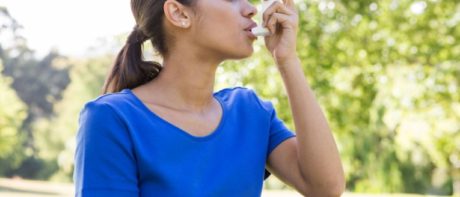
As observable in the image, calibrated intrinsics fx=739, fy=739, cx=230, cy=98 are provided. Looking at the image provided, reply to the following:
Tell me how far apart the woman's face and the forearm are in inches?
5.3

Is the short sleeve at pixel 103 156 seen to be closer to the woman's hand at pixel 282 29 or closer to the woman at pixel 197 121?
the woman at pixel 197 121

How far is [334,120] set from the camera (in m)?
9.48


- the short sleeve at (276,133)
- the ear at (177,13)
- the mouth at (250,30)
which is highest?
the ear at (177,13)

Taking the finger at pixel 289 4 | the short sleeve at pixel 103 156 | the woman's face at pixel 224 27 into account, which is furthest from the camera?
the finger at pixel 289 4

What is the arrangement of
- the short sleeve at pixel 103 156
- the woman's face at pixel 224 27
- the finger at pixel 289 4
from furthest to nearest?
1. the finger at pixel 289 4
2. the woman's face at pixel 224 27
3. the short sleeve at pixel 103 156

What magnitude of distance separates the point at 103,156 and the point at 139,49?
325 mm

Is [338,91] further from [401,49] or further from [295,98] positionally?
[295,98]

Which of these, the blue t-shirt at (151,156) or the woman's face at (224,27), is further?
the woman's face at (224,27)

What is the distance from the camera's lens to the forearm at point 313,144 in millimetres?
1435

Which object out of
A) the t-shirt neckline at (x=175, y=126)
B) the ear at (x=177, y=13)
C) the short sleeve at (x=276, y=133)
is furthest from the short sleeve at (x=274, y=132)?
the ear at (x=177, y=13)

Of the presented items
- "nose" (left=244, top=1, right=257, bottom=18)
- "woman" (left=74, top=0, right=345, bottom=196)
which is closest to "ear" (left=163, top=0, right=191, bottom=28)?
"woman" (left=74, top=0, right=345, bottom=196)

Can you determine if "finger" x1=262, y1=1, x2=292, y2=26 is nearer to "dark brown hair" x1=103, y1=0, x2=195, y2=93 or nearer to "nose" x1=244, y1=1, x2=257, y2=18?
"nose" x1=244, y1=1, x2=257, y2=18

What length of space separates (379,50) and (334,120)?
3.50 feet

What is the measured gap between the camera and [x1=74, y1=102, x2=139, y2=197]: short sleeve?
126 centimetres
